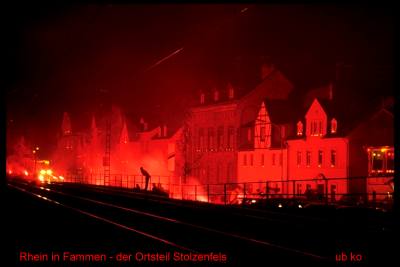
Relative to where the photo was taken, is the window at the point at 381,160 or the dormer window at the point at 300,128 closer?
the window at the point at 381,160

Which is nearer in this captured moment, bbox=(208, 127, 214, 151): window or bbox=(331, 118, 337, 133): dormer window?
bbox=(331, 118, 337, 133): dormer window

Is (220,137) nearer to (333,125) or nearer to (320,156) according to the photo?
(320,156)

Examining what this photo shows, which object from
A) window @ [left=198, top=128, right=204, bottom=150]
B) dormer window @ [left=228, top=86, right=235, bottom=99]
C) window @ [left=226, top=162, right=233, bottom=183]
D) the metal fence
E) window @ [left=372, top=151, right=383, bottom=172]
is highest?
dormer window @ [left=228, top=86, right=235, bottom=99]

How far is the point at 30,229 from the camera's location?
1998 cm

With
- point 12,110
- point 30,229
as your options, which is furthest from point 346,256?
point 12,110

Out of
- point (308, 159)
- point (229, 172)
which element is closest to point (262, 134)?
point (229, 172)

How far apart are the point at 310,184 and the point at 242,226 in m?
32.7

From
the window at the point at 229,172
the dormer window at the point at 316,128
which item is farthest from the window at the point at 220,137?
the dormer window at the point at 316,128

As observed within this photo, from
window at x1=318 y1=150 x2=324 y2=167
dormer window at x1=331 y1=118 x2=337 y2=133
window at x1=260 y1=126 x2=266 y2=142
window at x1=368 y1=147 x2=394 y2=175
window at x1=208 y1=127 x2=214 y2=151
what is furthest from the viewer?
window at x1=208 y1=127 x2=214 y2=151

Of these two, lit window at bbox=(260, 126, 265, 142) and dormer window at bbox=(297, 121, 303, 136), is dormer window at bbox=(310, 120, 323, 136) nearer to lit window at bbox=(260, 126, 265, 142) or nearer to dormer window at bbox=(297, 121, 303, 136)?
dormer window at bbox=(297, 121, 303, 136)

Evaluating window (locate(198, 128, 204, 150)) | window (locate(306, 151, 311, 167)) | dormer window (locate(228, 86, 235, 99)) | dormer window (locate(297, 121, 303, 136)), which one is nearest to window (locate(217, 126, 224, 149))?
window (locate(198, 128, 204, 150))

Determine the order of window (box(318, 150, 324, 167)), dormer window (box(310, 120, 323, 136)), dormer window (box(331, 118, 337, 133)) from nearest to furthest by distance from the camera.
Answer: dormer window (box(331, 118, 337, 133)), window (box(318, 150, 324, 167)), dormer window (box(310, 120, 323, 136))

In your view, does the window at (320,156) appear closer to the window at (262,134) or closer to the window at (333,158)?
the window at (333,158)

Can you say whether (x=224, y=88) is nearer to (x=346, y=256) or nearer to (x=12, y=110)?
(x=12, y=110)
